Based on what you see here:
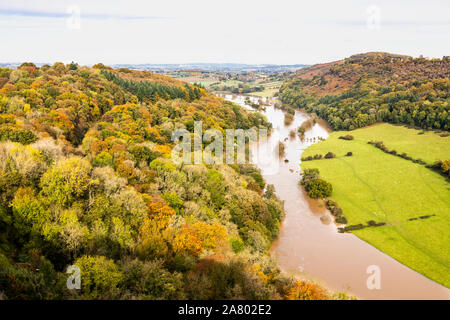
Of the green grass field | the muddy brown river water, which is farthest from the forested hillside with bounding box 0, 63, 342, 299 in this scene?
the green grass field

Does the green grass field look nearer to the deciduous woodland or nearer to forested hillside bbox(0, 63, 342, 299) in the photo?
the deciduous woodland

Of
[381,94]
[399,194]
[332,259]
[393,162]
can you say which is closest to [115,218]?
[332,259]

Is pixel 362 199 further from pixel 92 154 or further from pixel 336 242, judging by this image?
pixel 92 154

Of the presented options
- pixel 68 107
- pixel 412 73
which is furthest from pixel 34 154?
pixel 412 73

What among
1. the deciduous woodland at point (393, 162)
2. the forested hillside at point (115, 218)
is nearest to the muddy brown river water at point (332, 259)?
the deciduous woodland at point (393, 162)

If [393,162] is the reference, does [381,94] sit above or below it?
above

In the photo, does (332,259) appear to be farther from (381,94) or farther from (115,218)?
(381,94)

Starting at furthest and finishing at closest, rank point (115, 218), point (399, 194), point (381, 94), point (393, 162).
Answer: point (381, 94) → point (393, 162) → point (399, 194) → point (115, 218)

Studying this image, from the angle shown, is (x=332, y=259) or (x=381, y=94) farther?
(x=381, y=94)

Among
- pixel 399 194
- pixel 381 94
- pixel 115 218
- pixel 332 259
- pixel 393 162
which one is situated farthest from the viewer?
pixel 381 94
